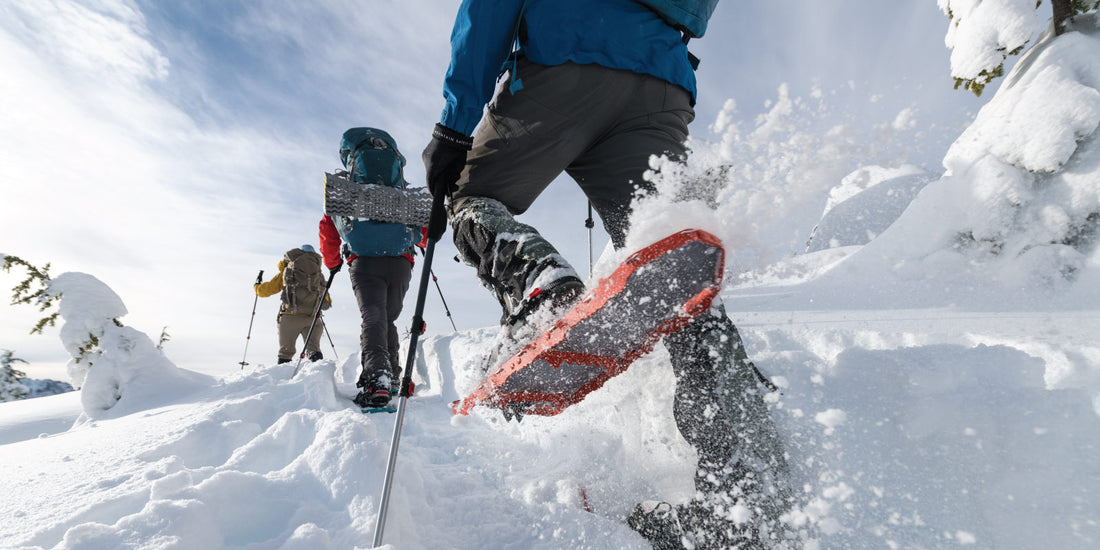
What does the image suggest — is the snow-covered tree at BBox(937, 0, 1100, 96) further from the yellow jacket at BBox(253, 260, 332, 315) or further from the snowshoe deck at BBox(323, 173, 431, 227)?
the yellow jacket at BBox(253, 260, 332, 315)

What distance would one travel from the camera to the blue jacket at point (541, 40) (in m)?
1.54

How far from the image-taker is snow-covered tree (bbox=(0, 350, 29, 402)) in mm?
10117

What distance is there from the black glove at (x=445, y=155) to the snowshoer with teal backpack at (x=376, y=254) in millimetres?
2600

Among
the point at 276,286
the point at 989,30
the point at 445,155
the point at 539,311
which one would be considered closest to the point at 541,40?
the point at 445,155

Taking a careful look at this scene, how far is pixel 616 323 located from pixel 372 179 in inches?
143

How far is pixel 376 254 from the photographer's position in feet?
13.4

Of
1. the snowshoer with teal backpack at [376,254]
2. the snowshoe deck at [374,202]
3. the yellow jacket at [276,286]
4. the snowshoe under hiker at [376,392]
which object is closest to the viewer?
the snowshoe under hiker at [376,392]

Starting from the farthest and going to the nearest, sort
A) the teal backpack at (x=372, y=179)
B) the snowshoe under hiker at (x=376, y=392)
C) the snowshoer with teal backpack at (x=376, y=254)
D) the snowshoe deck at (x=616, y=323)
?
1. the teal backpack at (x=372, y=179)
2. the snowshoer with teal backpack at (x=376, y=254)
3. the snowshoe under hiker at (x=376, y=392)
4. the snowshoe deck at (x=616, y=323)

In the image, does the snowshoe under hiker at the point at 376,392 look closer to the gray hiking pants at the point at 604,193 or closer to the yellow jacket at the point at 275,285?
the gray hiking pants at the point at 604,193

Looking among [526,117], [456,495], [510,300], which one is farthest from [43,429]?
[526,117]

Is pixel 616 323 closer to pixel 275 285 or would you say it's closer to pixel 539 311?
pixel 539 311

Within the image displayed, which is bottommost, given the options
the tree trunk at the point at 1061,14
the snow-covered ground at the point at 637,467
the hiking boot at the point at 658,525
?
the hiking boot at the point at 658,525

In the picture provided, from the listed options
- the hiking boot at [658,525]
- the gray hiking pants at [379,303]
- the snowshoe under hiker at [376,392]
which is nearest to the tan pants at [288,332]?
the gray hiking pants at [379,303]

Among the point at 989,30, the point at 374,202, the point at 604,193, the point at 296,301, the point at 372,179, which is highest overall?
the point at 989,30
